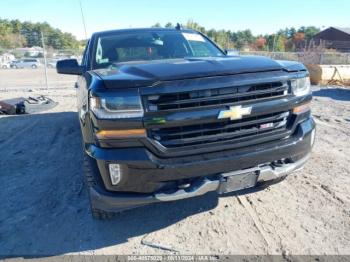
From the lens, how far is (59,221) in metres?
3.31

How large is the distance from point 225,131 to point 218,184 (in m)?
0.42

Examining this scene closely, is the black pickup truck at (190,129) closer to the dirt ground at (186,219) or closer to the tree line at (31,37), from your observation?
the dirt ground at (186,219)

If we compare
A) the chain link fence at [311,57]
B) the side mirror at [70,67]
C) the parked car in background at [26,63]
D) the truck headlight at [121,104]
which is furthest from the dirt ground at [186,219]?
the parked car in background at [26,63]

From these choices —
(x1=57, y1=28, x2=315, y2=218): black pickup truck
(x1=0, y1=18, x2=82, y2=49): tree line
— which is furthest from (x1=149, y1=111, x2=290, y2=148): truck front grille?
(x1=0, y1=18, x2=82, y2=49): tree line

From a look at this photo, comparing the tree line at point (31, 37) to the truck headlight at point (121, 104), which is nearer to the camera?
the truck headlight at point (121, 104)

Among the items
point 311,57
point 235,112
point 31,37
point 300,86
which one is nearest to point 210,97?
point 235,112

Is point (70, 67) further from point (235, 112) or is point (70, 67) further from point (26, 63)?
point (26, 63)

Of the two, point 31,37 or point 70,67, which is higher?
point 31,37

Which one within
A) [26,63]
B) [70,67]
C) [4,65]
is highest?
[70,67]

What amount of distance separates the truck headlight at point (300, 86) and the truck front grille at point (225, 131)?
21 centimetres

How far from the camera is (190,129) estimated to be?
2635 mm

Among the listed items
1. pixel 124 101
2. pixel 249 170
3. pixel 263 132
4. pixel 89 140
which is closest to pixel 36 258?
pixel 89 140

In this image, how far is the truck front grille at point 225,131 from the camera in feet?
8.52

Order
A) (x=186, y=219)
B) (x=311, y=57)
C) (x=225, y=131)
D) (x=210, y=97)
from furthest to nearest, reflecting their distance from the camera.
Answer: (x=311, y=57)
(x=186, y=219)
(x=225, y=131)
(x=210, y=97)
